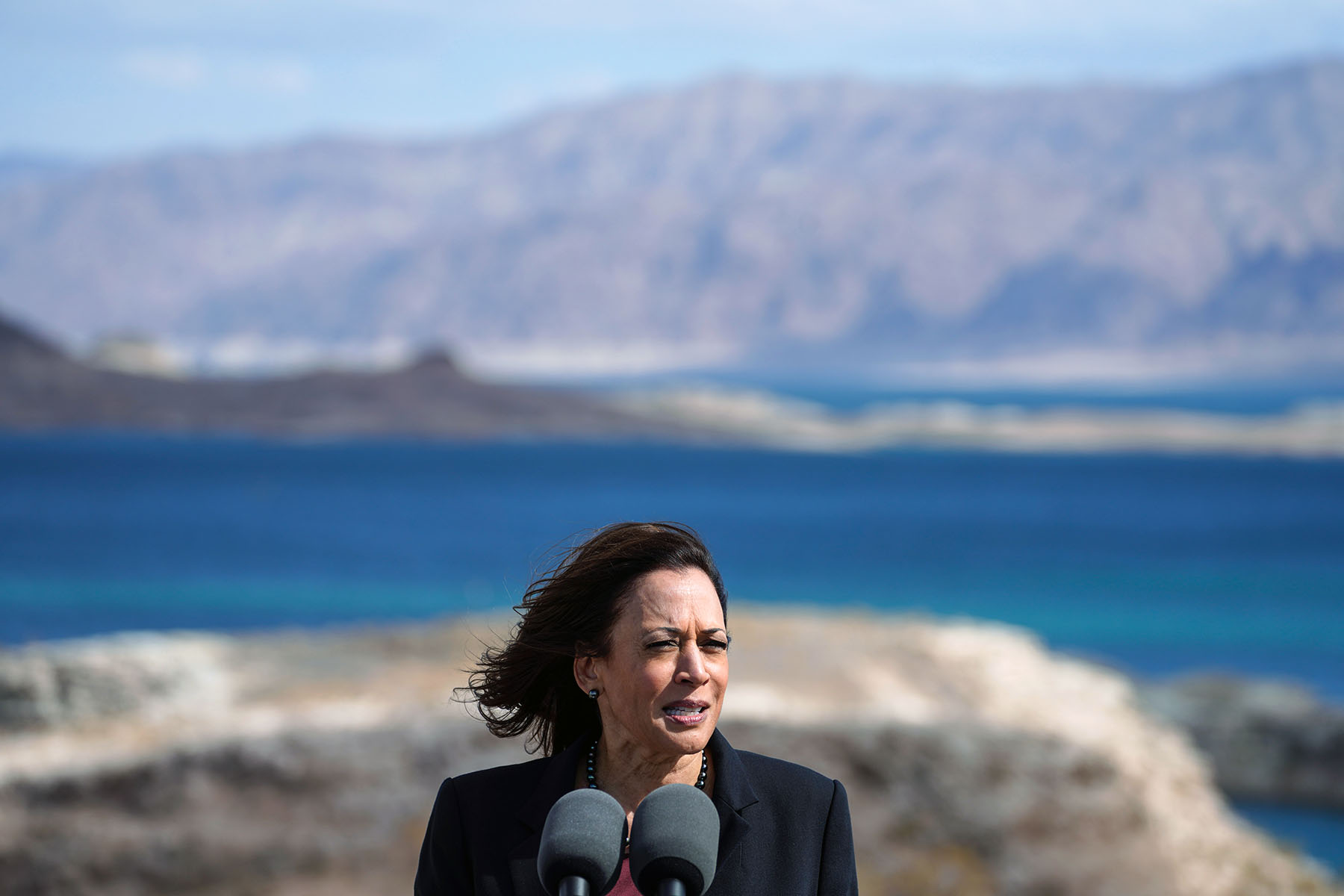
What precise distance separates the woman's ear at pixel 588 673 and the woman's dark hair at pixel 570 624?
1 cm

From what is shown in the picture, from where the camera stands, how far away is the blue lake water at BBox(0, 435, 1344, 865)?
4703 centimetres

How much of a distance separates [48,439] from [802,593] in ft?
253

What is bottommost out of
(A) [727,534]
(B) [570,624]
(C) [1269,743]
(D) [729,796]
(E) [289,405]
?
(D) [729,796]

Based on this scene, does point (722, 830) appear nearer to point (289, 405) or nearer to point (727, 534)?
point (727, 534)

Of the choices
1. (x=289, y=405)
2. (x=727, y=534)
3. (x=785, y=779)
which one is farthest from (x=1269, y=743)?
(x=289, y=405)

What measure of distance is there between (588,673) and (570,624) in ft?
0.27

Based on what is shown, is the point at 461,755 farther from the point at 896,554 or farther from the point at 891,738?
the point at 896,554

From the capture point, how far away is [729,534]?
228ft

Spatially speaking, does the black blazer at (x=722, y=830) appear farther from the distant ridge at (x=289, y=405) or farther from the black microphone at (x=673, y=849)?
the distant ridge at (x=289, y=405)

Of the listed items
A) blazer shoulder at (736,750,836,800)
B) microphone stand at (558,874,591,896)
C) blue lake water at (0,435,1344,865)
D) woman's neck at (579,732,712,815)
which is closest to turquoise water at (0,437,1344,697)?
blue lake water at (0,435,1344,865)

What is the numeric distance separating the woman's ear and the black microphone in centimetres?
36

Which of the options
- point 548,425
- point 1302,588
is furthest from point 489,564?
point 548,425

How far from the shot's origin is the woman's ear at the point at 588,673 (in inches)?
99.5

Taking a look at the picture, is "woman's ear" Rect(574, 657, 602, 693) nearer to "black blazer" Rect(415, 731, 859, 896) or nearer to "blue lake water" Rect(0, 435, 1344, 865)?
"black blazer" Rect(415, 731, 859, 896)
